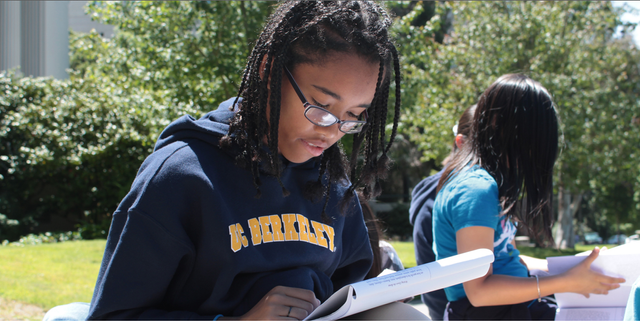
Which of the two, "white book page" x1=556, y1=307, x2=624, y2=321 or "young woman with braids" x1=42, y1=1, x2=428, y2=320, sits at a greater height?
"young woman with braids" x1=42, y1=1, x2=428, y2=320

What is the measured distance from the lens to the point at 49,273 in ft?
21.8

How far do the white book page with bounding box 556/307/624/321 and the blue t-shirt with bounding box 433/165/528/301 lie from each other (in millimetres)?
271

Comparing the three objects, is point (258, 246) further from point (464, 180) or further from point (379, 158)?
point (464, 180)

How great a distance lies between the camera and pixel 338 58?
152 cm

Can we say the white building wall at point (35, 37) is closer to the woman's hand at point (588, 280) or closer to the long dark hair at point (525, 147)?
the long dark hair at point (525, 147)

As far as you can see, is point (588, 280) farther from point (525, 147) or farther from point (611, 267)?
point (525, 147)

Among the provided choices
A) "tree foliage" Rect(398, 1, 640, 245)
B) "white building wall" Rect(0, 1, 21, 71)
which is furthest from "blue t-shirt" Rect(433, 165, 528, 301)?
"white building wall" Rect(0, 1, 21, 71)

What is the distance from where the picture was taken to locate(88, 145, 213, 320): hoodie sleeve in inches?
50.3

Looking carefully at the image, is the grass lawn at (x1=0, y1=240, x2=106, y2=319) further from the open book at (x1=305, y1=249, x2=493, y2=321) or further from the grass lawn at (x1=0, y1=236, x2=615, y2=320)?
the open book at (x1=305, y1=249, x2=493, y2=321)

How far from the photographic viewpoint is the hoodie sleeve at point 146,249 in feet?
4.19

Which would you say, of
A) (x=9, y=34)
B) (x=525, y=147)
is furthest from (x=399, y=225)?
(x=525, y=147)

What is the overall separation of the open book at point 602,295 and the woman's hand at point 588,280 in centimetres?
3

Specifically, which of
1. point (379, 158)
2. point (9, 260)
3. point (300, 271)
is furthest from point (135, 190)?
point (9, 260)

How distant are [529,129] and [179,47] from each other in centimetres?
644
